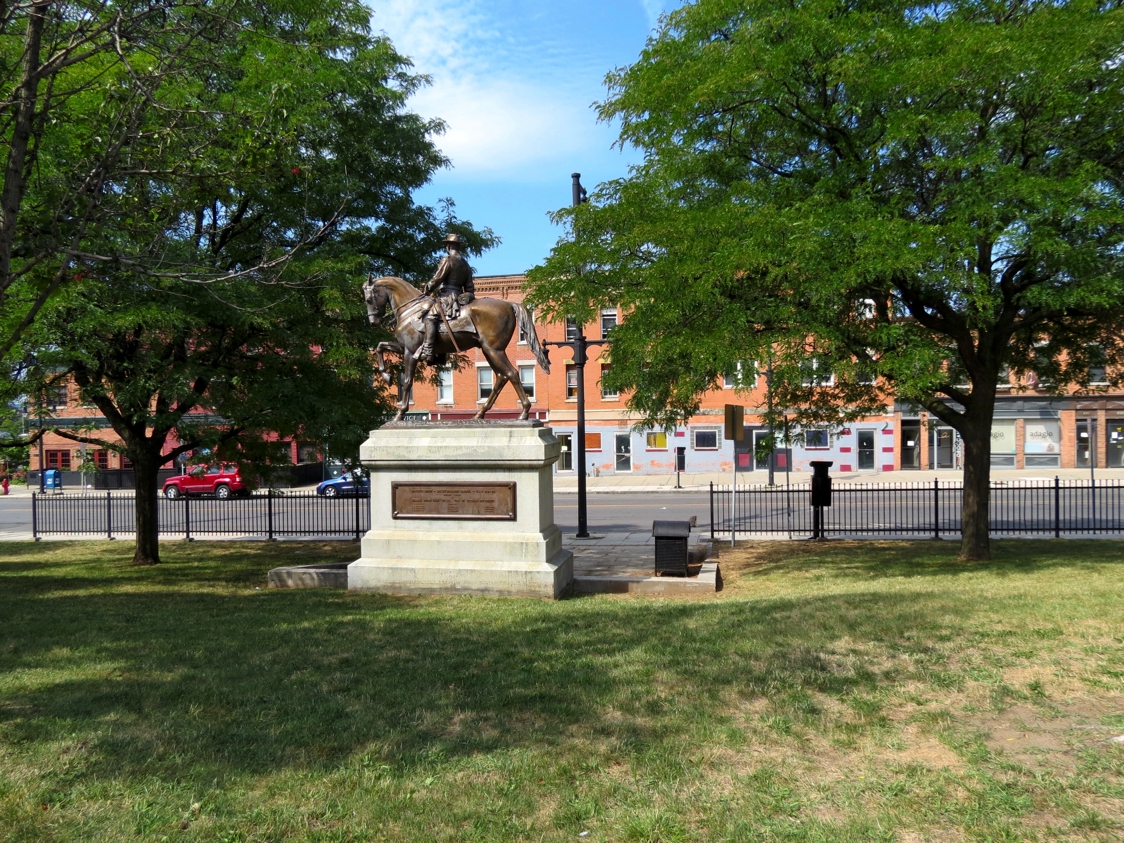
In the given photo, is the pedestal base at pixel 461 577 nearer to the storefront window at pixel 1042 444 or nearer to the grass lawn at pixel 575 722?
the grass lawn at pixel 575 722

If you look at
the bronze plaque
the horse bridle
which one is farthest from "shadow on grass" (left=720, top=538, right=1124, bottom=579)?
the horse bridle

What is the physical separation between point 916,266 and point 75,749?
9.76 meters

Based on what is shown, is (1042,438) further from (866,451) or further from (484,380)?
(484,380)

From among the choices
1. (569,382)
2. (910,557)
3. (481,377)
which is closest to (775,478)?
(569,382)

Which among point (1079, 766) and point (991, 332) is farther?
point (991, 332)

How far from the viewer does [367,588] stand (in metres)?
11.1

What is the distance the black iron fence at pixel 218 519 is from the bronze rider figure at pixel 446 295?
1018 centimetres

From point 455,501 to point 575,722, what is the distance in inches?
235

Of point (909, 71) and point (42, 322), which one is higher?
point (909, 71)

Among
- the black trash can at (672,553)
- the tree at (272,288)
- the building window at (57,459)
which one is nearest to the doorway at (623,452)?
the building window at (57,459)

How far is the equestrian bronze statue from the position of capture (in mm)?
11492

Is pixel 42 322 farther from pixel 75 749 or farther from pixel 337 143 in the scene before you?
pixel 75 749

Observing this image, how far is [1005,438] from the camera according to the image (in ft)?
148

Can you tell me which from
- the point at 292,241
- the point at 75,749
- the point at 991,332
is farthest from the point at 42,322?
the point at 991,332
